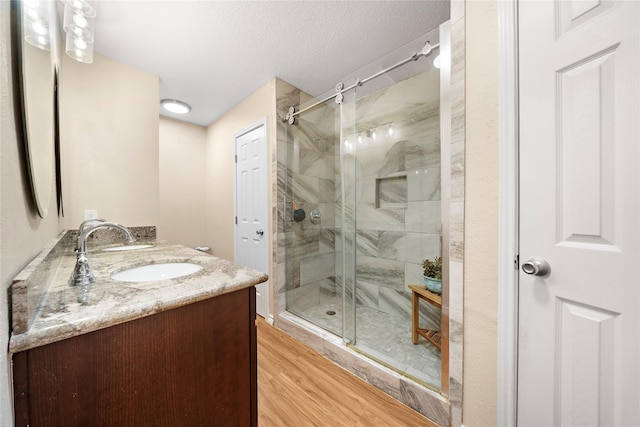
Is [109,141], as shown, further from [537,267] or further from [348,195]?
[537,267]

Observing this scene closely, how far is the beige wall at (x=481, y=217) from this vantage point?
983 millimetres

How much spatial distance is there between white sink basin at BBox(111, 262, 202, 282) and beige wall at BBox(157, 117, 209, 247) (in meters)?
2.31

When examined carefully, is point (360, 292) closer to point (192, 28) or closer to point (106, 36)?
point (192, 28)

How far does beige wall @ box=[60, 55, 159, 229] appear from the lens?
1.74 meters

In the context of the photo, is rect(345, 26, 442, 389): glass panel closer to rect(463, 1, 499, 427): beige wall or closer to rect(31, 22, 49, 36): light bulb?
rect(463, 1, 499, 427): beige wall

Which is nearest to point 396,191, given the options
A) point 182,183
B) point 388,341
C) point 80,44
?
point 388,341

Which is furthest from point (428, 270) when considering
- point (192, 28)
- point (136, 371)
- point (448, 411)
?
point (192, 28)

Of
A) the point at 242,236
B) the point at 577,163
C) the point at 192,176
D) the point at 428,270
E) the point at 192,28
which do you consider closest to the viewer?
the point at 577,163

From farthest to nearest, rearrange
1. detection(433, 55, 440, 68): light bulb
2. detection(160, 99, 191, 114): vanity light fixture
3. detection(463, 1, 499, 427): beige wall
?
detection(160, 99, 191, 114): vanity light fixture → detection(433, 55, 440, 68): light bulb → detection(463, 1, 499, 427): beige wall

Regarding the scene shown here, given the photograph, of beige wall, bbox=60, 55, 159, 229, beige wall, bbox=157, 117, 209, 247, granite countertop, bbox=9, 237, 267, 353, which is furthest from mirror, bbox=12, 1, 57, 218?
beige wall, bbox=157, 117, 209, 247

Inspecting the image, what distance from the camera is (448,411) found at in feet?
3.80

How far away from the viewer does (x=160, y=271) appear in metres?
1.12

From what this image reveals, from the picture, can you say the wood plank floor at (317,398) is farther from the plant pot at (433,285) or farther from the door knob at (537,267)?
the door knob at (537,267)

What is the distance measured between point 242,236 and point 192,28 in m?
1.96
